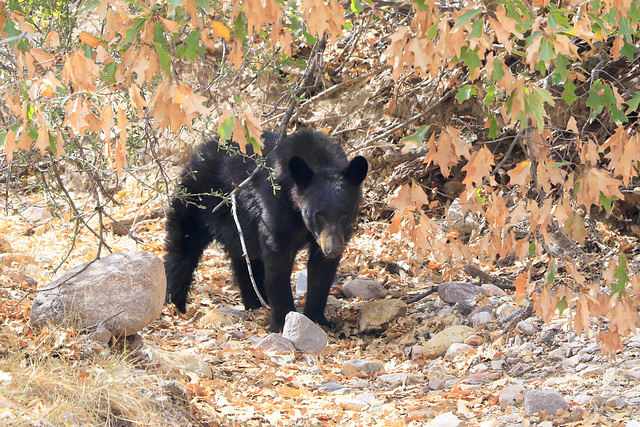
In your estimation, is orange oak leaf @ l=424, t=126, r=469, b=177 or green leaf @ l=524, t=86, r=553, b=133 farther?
orange oak leaf @ l=424, t=126, r=469, b=177

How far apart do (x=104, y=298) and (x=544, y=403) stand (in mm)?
2748

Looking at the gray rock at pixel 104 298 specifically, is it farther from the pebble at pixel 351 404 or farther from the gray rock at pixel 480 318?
the gray rock at pixel 480 318

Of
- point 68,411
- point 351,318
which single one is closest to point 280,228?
point 351,318

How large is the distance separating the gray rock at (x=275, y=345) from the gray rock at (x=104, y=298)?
1036 millimetres

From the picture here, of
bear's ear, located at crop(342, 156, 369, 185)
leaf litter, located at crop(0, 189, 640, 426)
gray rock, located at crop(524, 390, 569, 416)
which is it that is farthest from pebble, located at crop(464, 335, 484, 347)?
bear's ear, located at crop(342, 156, 369, 185)

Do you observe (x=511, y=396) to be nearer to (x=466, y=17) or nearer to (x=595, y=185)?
(x=595, y=185)

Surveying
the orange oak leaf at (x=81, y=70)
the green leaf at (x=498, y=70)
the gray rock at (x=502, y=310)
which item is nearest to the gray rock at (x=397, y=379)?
the gray rock at (x=502, y=310)

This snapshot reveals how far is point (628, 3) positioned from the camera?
2.56 m

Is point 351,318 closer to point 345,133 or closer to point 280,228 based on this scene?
point 280,228

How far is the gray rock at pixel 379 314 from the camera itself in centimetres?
574

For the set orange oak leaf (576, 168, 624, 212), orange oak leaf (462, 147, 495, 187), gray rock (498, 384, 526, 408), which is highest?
orange oak leaf (462, 147, 495, 187)

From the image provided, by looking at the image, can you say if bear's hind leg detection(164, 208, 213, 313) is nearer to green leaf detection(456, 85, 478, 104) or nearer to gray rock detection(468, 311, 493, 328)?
gray rock detection(468, 311, 493, 328)

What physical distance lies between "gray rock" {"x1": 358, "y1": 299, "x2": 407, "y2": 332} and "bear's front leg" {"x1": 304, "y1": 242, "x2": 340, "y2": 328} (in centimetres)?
31

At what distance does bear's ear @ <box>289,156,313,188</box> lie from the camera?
17.7 feet
